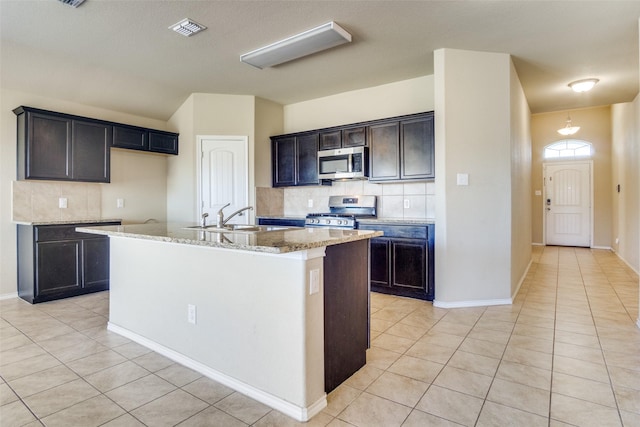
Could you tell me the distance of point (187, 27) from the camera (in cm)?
312

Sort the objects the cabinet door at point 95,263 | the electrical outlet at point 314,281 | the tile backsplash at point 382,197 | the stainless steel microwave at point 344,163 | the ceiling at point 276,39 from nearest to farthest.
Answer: the electrical outlet at point 314,281 → the ceiling at point 276,39 → the cabinet door at point 95,263 → the tile backsplash at point 382,197 → the stainless steel microwave at point 344,163

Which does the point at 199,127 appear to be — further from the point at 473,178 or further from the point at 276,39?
the point at 473,178

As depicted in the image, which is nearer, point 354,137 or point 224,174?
point 354,137

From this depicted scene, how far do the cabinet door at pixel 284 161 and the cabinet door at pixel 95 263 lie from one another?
2.39m

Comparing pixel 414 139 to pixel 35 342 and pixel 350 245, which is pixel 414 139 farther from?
pixel 35 342

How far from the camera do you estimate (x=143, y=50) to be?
11.7ft

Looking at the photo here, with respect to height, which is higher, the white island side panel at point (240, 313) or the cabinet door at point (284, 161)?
the cabinet door at point (284, 161)

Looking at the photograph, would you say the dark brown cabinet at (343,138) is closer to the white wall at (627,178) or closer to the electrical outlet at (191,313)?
the electrical outlet at (191,313)

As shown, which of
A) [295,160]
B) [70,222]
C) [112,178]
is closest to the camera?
[70,222]

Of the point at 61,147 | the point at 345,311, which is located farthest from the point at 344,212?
the point at 61,147

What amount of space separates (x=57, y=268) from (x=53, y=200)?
88cm

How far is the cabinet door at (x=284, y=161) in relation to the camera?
5.20 metres

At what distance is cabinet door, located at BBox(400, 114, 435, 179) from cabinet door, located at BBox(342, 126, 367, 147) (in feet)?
1.72

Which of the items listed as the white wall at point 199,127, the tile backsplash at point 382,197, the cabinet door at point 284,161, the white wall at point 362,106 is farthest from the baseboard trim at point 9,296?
the white wall at point 362,106
